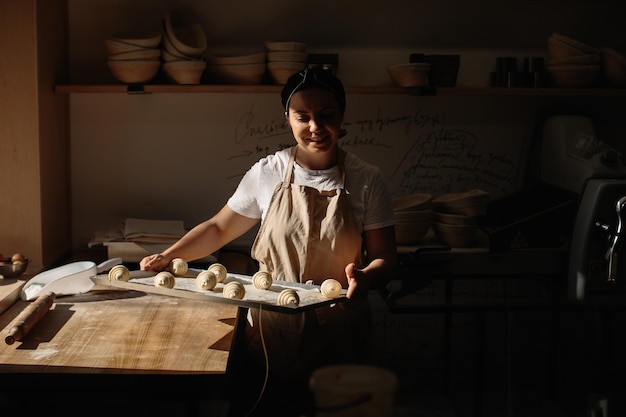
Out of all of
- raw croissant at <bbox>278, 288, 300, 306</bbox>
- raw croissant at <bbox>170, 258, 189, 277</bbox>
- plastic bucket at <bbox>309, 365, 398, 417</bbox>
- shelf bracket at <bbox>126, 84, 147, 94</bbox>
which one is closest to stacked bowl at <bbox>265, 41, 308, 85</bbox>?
shelf bracket at <bbox>126, 84, 147, 94</bbox>

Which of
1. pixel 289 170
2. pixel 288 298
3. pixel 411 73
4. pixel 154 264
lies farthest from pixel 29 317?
pixel 411 73

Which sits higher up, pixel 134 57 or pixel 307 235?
pixel 134 57

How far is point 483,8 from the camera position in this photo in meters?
3.39

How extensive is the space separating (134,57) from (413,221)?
1.26 m

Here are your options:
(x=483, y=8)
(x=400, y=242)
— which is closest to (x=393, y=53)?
(x=483, y=8)

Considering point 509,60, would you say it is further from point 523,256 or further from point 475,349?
point 475,349

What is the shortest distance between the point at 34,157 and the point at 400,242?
4.61 feet

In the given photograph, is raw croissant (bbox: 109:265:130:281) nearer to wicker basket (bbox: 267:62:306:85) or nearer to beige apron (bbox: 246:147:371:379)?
beige apron (bbox: 246:147:371:379)

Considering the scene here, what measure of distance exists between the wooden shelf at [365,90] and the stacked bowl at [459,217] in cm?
44

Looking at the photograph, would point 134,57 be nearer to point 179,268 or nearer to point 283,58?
point 283,58

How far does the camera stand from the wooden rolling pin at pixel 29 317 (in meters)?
1.79

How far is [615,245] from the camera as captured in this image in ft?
6.63

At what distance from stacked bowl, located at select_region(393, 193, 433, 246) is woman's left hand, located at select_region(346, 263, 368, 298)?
52.1 inches

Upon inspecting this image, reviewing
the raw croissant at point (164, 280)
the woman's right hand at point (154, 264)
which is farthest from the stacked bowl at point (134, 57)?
the raw croissant at point (164, 280)
